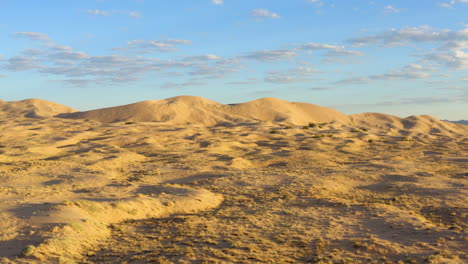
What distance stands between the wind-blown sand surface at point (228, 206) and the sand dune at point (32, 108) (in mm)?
38874

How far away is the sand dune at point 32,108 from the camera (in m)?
62.7

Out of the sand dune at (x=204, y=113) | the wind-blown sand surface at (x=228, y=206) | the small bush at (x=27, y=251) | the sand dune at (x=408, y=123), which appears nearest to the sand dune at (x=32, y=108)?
the sand dune at (x=204, y=113)

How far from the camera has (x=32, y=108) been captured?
66.1m

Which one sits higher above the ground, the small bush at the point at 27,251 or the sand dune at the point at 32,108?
the sand dune at the point at 32,108

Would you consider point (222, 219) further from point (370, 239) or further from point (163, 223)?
point (370, 239)

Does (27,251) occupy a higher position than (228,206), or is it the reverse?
(27,251)

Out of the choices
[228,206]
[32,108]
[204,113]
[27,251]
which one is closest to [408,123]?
[204,113]

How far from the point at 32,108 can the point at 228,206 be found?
203ft

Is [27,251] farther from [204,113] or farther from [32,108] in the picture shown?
[32,108]

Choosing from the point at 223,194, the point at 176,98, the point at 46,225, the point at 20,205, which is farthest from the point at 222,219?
the point at 176,98

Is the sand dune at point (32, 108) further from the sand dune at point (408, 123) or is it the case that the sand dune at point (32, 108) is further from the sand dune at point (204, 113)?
the sand dune at point (408, 123)

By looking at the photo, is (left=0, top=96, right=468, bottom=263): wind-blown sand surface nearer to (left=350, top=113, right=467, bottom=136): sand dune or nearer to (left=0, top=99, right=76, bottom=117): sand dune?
(left=0, top=99, right=76, bottom=117): sand dune

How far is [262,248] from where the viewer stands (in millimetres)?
8961

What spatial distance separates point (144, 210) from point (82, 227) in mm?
2479
